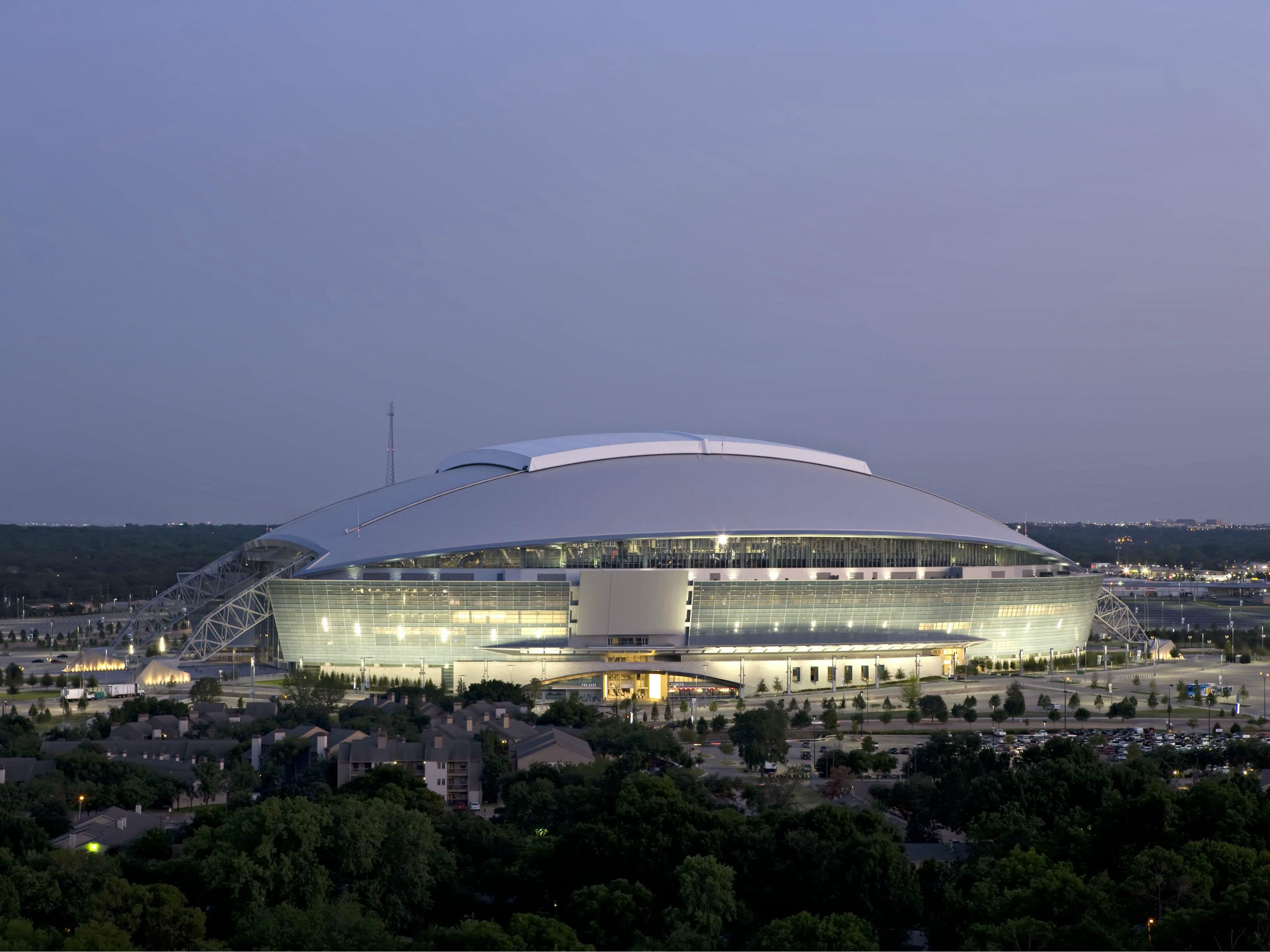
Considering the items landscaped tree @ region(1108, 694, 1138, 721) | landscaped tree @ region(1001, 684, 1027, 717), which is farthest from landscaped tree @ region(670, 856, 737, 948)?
landscaped tree @ region(1108, 694, 1138, 721)

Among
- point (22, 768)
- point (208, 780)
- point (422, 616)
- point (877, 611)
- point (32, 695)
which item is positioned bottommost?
point (208, 780)

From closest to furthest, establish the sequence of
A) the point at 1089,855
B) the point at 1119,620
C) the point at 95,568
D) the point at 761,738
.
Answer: the point at 1089,855
the point at 761,738
the point at 1119,620
the point at 95,568

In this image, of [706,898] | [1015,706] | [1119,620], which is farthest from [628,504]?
[706,898]

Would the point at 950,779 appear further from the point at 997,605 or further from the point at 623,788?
the point at 997,605

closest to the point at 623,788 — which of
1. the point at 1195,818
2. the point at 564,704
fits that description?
the point at 1195,818

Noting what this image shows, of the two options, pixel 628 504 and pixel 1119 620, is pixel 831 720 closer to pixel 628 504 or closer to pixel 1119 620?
pixel 628 504

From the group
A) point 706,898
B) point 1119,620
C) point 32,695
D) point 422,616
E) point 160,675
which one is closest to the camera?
point 706,898

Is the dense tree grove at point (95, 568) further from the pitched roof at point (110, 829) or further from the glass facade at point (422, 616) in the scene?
the pitched roof at point (110, 829)
